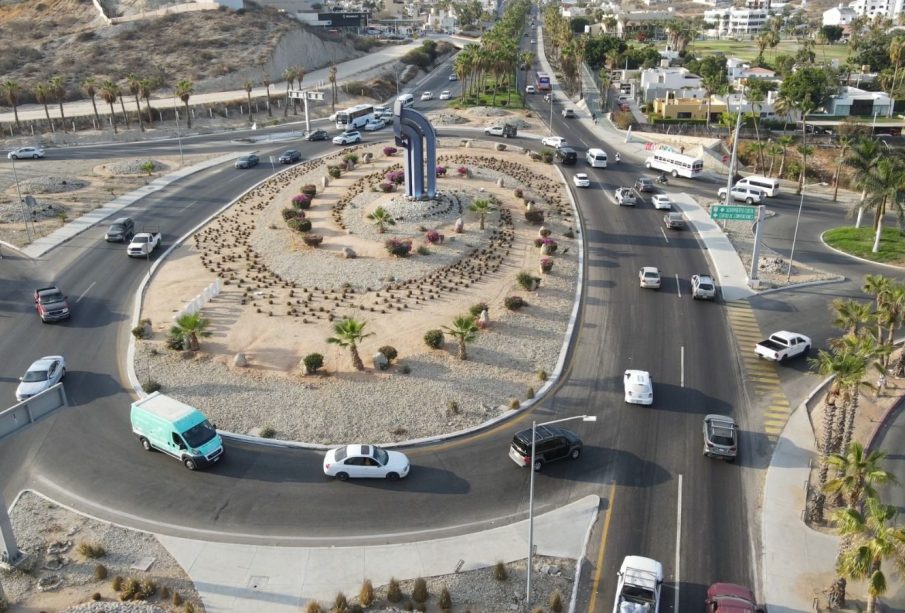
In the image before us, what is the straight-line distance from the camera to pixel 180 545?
2867 cm

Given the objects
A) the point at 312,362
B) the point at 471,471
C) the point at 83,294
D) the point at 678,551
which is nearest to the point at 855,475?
the point at 678,551

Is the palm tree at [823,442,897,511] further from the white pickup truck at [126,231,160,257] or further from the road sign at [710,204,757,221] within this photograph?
the white pickup truck at [126,231,160,257]

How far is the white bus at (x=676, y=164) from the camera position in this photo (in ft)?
272

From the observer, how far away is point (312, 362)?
133ft

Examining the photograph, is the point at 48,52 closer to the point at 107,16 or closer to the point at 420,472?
the point at 107,16

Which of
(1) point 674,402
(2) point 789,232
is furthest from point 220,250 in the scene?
(2) point 789,232

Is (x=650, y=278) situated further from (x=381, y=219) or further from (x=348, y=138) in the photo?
(x=348, y=138)

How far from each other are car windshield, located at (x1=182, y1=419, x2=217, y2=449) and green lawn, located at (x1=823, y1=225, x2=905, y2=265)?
53.2m

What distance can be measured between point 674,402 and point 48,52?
145 m

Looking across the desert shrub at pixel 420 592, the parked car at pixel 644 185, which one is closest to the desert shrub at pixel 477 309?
the desert shrub at pixel 420 592

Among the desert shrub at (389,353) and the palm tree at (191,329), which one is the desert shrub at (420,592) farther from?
the palm tree at (191,329)

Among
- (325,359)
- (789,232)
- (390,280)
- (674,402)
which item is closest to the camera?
(674,402)

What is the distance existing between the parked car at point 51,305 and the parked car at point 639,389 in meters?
36.6

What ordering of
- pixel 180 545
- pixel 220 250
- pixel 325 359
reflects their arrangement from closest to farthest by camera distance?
pixel 180 545, pixel 325 359, pixel 220 250
